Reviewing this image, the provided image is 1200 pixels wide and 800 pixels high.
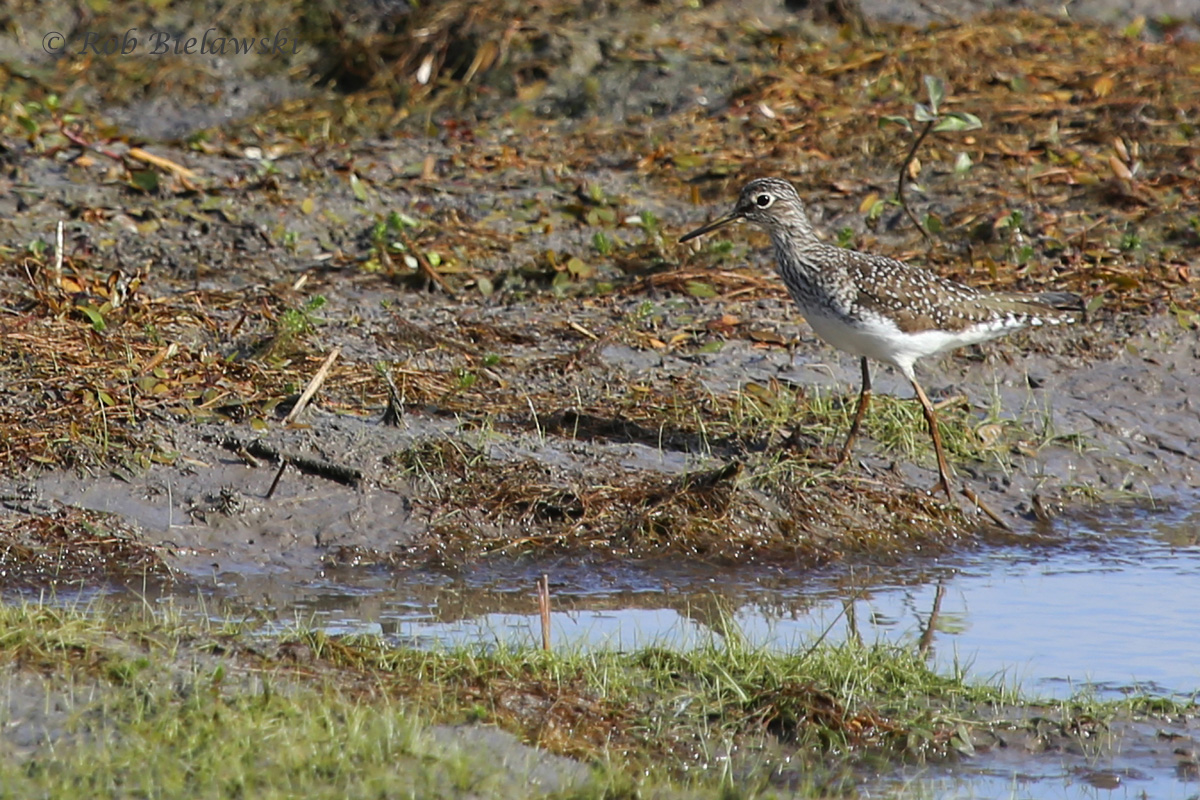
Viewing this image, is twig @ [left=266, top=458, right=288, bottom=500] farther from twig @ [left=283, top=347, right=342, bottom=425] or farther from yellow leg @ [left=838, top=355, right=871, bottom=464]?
yellow leg @ [left=838, top=355, right=871, bottom=464]

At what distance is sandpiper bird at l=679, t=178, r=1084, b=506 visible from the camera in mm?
8102

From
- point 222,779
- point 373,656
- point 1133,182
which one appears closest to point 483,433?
point 373,656

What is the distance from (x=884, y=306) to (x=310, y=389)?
2.84m

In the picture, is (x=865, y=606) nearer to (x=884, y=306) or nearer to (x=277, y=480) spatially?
(x=884, y=306)

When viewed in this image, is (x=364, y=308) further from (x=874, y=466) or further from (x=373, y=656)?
(x=373, y=656)

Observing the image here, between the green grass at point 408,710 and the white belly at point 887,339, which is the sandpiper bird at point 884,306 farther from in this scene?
the green grass at point 408,710

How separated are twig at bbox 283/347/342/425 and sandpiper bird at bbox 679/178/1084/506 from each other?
238cm

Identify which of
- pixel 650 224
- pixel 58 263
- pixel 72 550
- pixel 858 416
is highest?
pixel 650 224

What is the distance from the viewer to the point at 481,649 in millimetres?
5973

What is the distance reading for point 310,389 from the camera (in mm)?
8094

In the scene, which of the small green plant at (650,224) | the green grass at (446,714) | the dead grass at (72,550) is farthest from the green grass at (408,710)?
the small green plant at (650,224)

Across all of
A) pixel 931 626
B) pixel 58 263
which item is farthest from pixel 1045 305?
pixel 58 263

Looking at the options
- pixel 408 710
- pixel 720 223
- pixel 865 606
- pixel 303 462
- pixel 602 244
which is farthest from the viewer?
pixel 602 244

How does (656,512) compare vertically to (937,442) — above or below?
below
